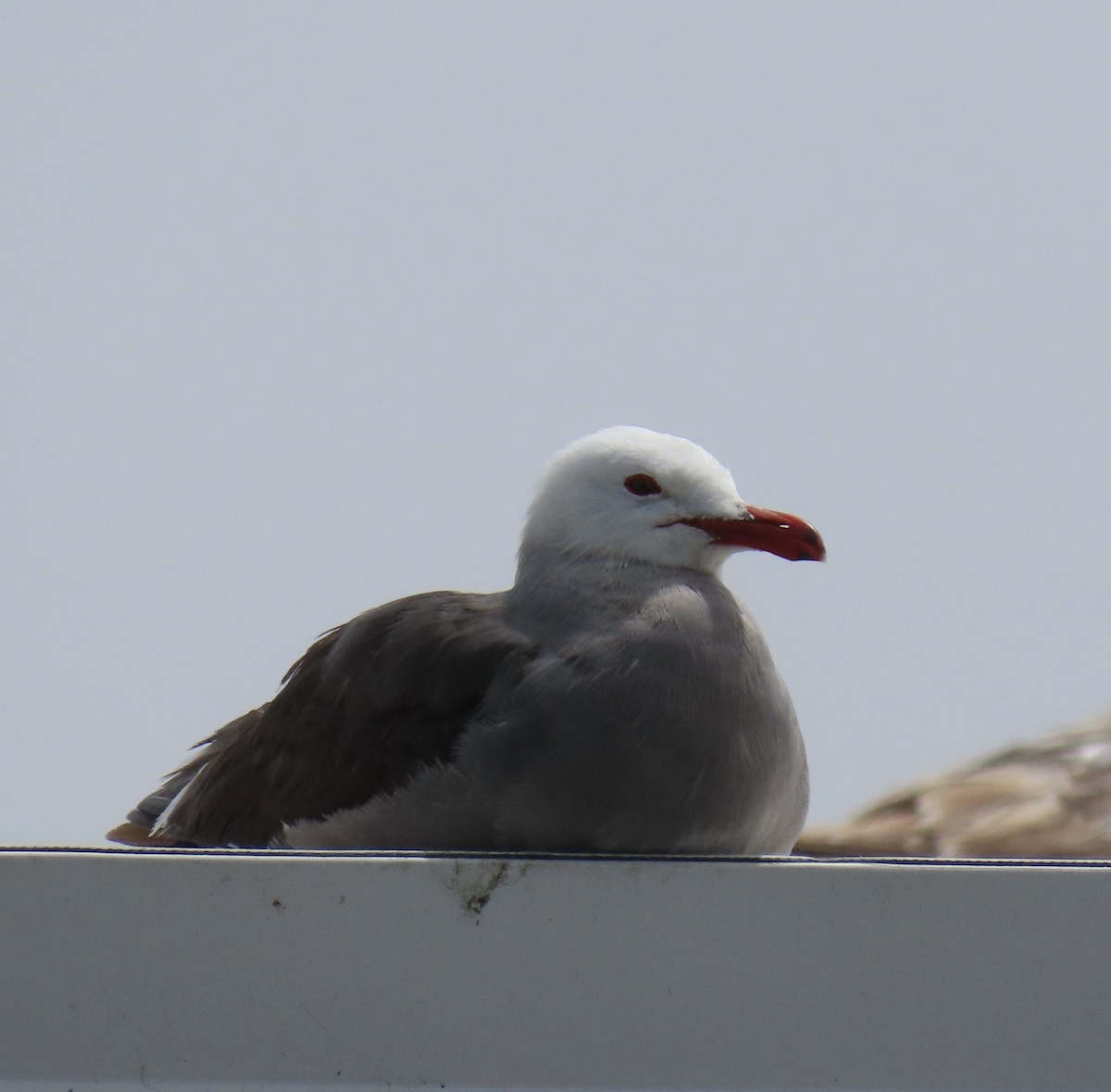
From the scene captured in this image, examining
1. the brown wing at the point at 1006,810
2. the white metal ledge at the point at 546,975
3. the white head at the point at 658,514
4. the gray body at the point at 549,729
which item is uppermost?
the white head at the point at 658,514

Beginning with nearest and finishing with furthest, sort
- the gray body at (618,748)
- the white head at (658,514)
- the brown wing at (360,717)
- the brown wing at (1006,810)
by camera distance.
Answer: the gray body at (618,748) < the brown wing at (360,717) < the white head at (658,514) < the brown wing at (1006,810)

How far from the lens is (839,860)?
897 millimetres

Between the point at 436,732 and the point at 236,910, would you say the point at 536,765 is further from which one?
the point at 236,910

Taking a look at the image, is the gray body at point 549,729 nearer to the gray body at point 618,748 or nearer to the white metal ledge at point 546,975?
the gray body at point 618,748

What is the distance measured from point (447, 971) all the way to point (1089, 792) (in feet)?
9.91

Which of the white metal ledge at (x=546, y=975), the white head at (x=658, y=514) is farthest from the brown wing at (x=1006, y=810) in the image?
the white metal ledge at (x=546, y=975)

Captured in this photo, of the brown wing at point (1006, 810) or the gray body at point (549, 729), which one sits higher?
the gray body at point (549, 729)

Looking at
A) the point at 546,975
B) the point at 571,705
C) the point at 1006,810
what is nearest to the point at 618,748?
the point at 571,705

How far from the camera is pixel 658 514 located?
4.40 ft

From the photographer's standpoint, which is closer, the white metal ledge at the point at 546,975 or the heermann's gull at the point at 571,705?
the white metal ledge at the point at 546,975

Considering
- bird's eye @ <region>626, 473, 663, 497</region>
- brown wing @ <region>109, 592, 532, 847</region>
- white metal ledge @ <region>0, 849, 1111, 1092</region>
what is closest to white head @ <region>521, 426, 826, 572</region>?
bird's eye @ <region>626, 473, 663, 497</region>

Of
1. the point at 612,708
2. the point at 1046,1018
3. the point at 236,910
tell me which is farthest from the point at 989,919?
the point at 236,910

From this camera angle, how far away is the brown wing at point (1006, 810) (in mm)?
3268

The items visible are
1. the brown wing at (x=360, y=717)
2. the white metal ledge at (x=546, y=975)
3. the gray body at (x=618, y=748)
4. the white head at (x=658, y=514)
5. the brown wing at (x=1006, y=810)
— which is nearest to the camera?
the white metal ledge at (x=546, y=975)
